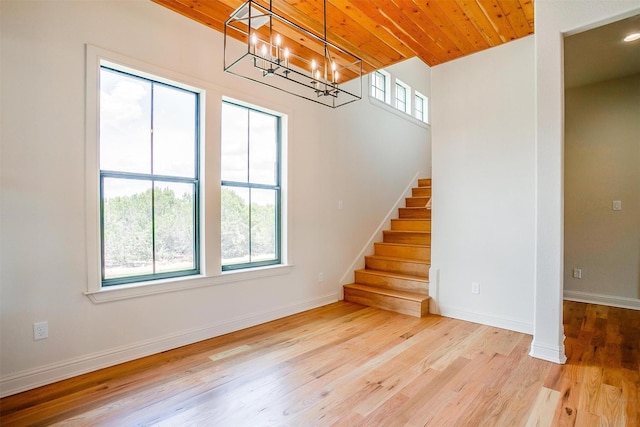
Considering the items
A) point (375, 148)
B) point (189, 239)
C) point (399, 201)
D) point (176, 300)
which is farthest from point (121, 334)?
point (399, 201)

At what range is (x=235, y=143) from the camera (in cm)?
342

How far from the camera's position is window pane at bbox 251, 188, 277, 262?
3611 millimetres

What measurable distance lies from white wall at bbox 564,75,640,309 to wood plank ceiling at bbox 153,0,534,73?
189 cm

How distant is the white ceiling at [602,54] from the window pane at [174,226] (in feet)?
12.9

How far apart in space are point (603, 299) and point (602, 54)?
2922 mm

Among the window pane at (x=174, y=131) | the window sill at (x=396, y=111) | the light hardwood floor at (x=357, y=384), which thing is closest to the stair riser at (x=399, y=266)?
the light hardwood floor at (x=357, y=384)

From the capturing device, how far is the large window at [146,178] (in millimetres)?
2600

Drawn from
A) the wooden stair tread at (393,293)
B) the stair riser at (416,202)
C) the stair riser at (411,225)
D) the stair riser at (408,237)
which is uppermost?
the stair riser at (416,202)

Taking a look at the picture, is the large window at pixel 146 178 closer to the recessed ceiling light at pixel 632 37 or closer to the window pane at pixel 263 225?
the window pane at pixel 263 225

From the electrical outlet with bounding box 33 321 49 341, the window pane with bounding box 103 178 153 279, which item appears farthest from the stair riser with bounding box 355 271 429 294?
the electrical outlet with bounding box 33 321 49 341

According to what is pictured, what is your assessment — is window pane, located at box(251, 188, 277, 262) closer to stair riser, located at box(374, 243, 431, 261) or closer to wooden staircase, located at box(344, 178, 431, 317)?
wooden staircase, located at box(344, 178, 431, 317)

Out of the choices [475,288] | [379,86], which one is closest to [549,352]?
[475,288]

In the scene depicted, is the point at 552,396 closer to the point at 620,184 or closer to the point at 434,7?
the point at 434,7

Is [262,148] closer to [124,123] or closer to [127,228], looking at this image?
[124,123]
